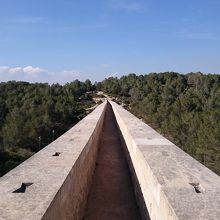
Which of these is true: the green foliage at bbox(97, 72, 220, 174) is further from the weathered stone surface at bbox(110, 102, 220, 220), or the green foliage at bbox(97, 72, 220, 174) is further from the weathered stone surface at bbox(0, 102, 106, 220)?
the weathered stone surface at bbox(0, 102, 106, 220)

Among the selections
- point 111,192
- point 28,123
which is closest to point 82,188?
point 111,192

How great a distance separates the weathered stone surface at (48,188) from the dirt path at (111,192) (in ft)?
1.03

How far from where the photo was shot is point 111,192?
6641mm

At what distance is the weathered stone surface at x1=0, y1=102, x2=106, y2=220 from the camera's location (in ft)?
10.2

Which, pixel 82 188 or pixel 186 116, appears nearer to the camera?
pixel 82 188

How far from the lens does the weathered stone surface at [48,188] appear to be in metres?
3.10

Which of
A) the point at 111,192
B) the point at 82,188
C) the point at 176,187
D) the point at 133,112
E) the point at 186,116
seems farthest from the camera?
the point at 133,112

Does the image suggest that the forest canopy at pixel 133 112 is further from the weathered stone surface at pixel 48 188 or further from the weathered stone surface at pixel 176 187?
the weathered stone surface at pixel 48 188

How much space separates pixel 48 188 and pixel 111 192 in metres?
3.08

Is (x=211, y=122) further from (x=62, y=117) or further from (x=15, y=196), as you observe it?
(x=15, y=196)

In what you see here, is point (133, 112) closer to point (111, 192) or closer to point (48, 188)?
point (111, 192)

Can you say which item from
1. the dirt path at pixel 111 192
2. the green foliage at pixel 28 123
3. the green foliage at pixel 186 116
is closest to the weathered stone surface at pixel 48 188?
the dirt path at pixel 111 192

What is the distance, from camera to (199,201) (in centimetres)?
332

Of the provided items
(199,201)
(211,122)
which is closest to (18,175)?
(199,201)
